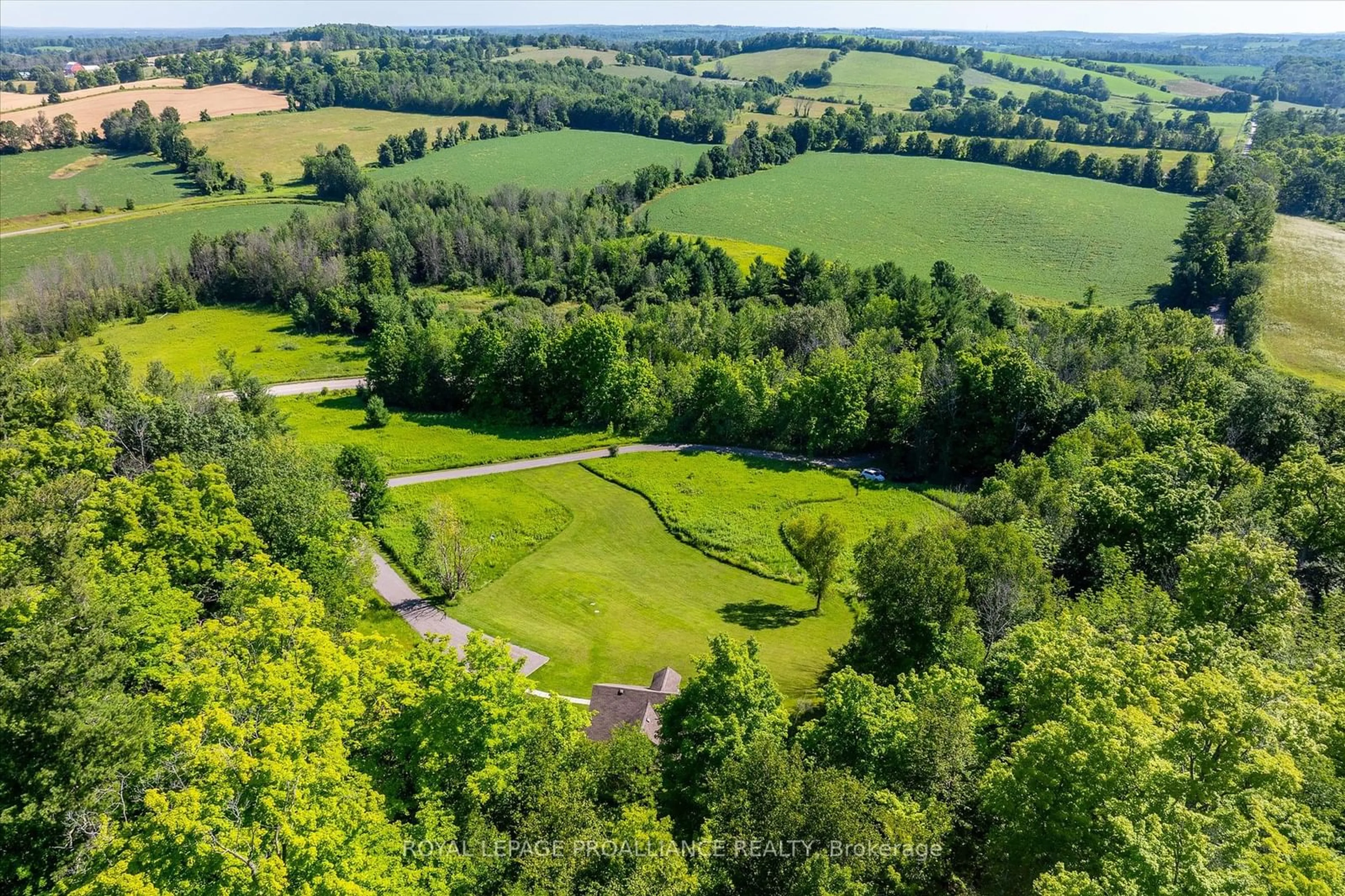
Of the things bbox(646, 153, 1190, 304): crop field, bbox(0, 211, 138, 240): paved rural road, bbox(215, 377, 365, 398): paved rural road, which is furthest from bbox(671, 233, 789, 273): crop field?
bbox(0, 211, 138, 240): paved rural road

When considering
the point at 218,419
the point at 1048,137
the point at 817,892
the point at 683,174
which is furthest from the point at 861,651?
the point at 1048,137

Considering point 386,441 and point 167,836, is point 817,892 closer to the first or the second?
point 167,836

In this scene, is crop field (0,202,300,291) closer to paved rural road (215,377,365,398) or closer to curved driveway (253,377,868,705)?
paved rural road (215,377,365,398)

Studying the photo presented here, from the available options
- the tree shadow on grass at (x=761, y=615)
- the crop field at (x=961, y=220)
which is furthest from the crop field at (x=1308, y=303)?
the tree shadow on grass at (x=761, y=615)

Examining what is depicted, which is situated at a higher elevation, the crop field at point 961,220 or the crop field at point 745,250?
the crop field at point 961,220

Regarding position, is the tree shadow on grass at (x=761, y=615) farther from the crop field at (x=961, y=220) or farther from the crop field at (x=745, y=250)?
the crop field at (x=961, y=220)

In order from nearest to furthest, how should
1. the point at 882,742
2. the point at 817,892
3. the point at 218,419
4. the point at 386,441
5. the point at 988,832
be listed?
the point at 817,892, the point at 988,832, the point at 882,742, the point at 218,419, the point at 386,441
